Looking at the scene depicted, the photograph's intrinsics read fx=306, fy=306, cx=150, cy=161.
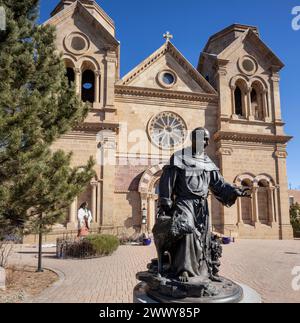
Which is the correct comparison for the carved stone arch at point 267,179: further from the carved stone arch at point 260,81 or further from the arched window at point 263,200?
the carved stone arch at point 260,81

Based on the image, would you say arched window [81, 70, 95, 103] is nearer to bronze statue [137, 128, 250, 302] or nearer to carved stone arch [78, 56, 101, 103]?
carved stone arch [78, 56, 101, 103]

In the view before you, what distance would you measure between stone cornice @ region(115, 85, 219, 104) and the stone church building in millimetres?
72

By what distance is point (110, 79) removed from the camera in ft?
70.9

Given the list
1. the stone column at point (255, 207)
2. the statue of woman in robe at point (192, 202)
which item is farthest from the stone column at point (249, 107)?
Result: the statue of woman in robe at point (192, 202)

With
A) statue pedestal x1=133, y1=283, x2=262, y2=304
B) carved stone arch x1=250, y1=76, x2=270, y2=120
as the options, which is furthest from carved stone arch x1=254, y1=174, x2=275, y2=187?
statue pedestal x1=133, y1=283, x2=262, y2=304

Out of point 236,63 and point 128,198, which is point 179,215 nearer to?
point 128,198

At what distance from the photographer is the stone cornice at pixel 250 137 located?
22.3m

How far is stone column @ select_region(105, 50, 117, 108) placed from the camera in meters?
21.2

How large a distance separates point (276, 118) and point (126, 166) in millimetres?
12558

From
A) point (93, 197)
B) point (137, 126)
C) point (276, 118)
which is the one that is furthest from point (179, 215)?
point (276, 118)

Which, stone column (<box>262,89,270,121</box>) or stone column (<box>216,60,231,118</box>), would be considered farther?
stone column (<box>262,89,270,121</box>)

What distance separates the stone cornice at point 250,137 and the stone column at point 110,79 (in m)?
8.07

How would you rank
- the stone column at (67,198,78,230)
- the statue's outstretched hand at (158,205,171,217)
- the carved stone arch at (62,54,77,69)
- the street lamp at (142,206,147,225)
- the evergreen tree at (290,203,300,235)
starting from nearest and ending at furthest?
the statue's outstretched hand at (158,205,171,217), the stone column at (67,198,78,230), the street lamp at (142,206,147,225), the carved stone arch at (62,54,77,69), the evergreen tree at (290,203,300,235)

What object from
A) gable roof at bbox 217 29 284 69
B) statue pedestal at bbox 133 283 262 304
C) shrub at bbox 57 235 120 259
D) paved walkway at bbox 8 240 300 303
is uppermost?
Result: gable roof at bbox 217 29 284 69
